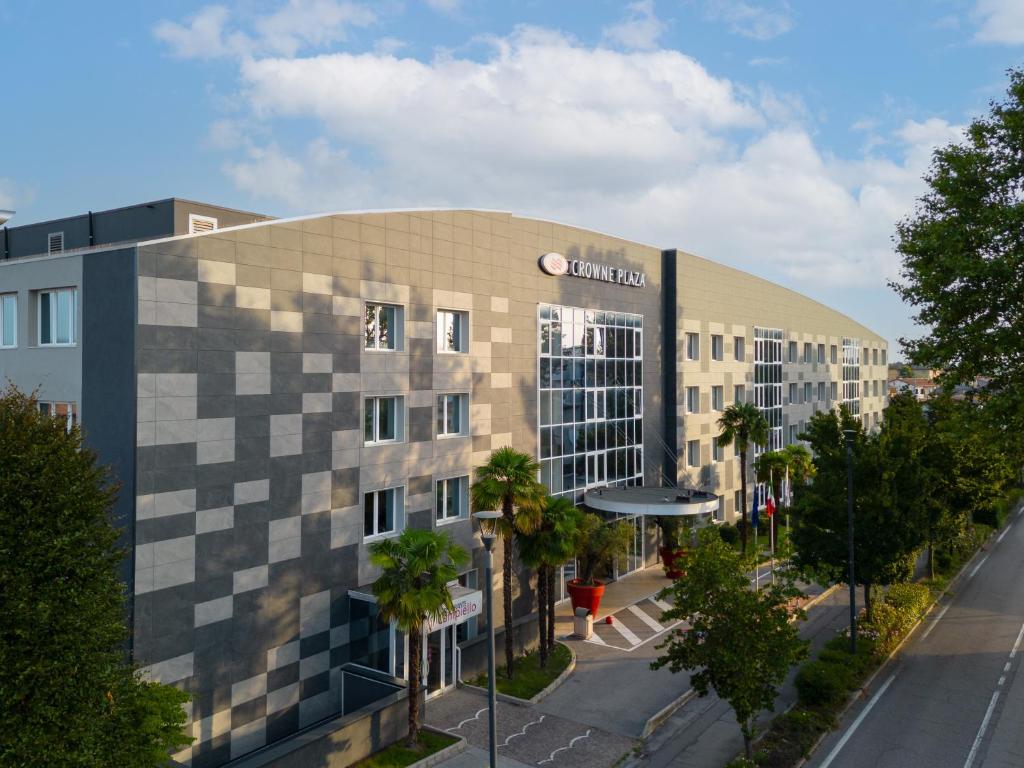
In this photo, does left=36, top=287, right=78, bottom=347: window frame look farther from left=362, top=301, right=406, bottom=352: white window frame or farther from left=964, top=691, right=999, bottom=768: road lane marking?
left=964, top=691, right=999, bottom=768: road lane marking

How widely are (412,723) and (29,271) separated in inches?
649

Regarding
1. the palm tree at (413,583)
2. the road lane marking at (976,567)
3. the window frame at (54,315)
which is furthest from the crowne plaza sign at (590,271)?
the road lane marking at (976,567)

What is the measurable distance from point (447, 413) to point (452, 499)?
10.5ft

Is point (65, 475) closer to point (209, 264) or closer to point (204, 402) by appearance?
point (204, 402)

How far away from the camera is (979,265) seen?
934 inches

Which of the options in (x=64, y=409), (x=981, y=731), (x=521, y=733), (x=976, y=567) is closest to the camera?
(x=64, y=409)

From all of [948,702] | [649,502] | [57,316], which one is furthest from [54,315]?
[948,702]

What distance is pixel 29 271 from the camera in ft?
71.6

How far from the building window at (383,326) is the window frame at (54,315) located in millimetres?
8314

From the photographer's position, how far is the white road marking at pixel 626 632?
30.7m

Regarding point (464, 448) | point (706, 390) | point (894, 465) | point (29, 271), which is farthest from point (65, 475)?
point (706, 390)

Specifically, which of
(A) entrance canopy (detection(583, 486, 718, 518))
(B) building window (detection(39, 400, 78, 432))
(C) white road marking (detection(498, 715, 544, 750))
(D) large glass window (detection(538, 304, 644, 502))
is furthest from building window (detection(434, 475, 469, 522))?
(B) building window (detection(39, 400, 78, 432))

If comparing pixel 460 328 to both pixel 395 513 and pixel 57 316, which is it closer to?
pixel 395 513

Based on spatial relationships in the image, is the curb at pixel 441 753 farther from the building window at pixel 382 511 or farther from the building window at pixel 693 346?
the building window at pixel 693 346
